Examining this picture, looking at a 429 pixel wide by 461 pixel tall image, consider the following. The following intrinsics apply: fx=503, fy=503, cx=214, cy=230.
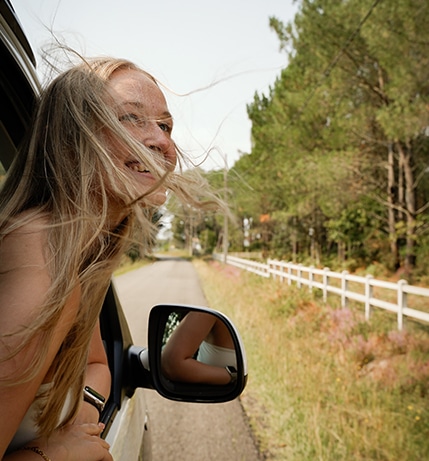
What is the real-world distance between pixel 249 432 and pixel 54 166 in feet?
12.3

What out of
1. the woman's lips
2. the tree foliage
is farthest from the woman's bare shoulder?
the tree foliage

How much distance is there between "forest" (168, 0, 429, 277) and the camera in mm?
14812

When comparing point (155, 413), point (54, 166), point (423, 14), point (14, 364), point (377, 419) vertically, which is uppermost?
point (423, 14)

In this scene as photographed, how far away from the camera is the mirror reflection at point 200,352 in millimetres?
1405

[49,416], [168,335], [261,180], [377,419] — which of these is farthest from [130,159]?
[261,180]

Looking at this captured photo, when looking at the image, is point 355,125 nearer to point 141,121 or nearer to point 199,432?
point 199,432

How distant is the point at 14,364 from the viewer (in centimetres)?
71

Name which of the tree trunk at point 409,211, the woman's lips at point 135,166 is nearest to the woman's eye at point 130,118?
the woman's lips at point 135,166

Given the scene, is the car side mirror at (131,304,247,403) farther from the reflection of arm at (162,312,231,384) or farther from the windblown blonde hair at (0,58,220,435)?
the windblown blonde hair at (0,58,220,435)

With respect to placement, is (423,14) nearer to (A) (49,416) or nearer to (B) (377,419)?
(B) (377,419)

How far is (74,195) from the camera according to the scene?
908 mm

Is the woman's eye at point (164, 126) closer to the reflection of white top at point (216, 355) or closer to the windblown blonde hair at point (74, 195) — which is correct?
the windblown blonde hair at point (74, 195)

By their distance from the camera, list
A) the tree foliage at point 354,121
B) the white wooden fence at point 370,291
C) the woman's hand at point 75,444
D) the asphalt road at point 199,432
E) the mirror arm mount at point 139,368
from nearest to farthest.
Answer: the woman's hand at point 75,444
the mirror arm mount at point 139,368
the asphalt road at point 199,432
the white wooden fence at point 370,291
the tree foliage at point 354,121

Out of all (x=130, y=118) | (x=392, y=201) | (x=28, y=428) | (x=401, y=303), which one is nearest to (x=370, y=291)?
(x=401, y=303)
